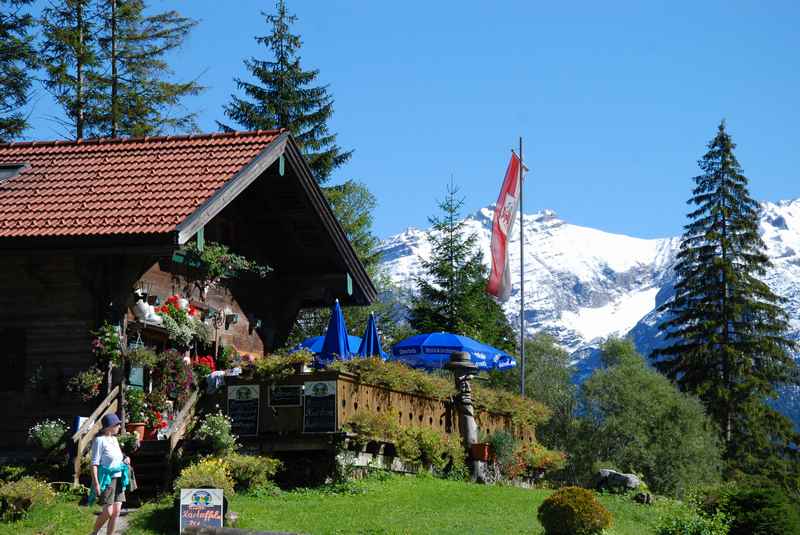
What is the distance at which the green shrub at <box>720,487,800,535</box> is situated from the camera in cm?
1888

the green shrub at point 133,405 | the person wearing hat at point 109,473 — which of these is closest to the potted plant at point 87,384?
the green shrub at point 133,405

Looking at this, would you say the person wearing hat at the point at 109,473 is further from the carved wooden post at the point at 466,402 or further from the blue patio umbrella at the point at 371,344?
the carved wooden post at the point at 466,402

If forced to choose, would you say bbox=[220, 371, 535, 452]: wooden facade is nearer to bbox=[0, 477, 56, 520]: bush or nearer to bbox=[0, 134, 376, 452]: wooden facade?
bbox=[0, 134, 376, 452]: wooden facade

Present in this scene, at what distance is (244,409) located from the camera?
896 inches

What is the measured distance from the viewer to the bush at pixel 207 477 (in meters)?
18.4

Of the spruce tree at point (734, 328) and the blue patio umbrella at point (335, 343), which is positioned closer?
the blue patio umbrella at point (335, 343)

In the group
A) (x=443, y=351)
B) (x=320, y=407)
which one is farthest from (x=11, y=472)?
(x=443, y=351)

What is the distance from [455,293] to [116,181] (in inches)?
1036

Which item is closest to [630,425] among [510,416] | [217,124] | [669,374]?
[669,374]

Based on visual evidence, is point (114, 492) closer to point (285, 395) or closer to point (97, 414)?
point (97, 414)

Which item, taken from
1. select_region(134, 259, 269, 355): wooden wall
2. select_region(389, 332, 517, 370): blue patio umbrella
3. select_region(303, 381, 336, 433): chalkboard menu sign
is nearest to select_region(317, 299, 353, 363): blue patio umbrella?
select_region(303, 381, 336, 433): chalkboard menu sign

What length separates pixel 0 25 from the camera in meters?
41.4

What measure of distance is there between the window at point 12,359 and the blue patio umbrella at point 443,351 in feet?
33.8

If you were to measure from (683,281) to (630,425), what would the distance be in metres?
8.53
